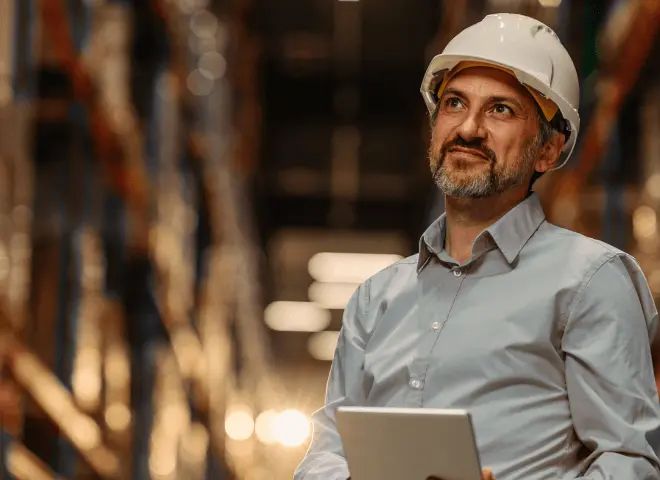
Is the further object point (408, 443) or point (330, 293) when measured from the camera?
point (330, 293)

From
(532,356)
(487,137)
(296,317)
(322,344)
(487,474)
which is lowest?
(322,344)

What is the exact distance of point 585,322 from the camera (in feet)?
9.20

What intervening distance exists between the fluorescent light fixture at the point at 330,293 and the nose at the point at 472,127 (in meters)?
19.5

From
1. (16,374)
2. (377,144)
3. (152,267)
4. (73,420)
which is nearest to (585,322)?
(16,374)

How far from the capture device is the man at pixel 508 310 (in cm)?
277

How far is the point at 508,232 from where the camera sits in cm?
305

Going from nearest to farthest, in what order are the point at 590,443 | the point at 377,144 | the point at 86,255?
the point at 590,443
the point at 86,255
the point at 377,144

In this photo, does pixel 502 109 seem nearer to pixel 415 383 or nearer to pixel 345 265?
pixel 415 383

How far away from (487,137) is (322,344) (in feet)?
75.4

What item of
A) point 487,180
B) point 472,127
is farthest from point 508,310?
point 472,127

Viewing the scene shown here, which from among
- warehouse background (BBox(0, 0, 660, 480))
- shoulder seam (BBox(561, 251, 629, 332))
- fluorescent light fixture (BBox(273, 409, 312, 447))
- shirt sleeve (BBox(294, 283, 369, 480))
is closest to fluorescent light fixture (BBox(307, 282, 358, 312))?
warehouse background (BBox(0, 0, 660, 480))

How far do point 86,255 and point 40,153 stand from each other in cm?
91

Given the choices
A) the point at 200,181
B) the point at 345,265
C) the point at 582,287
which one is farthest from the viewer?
the point at 345,265

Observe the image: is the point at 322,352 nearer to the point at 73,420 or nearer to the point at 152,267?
the point at 152,267
